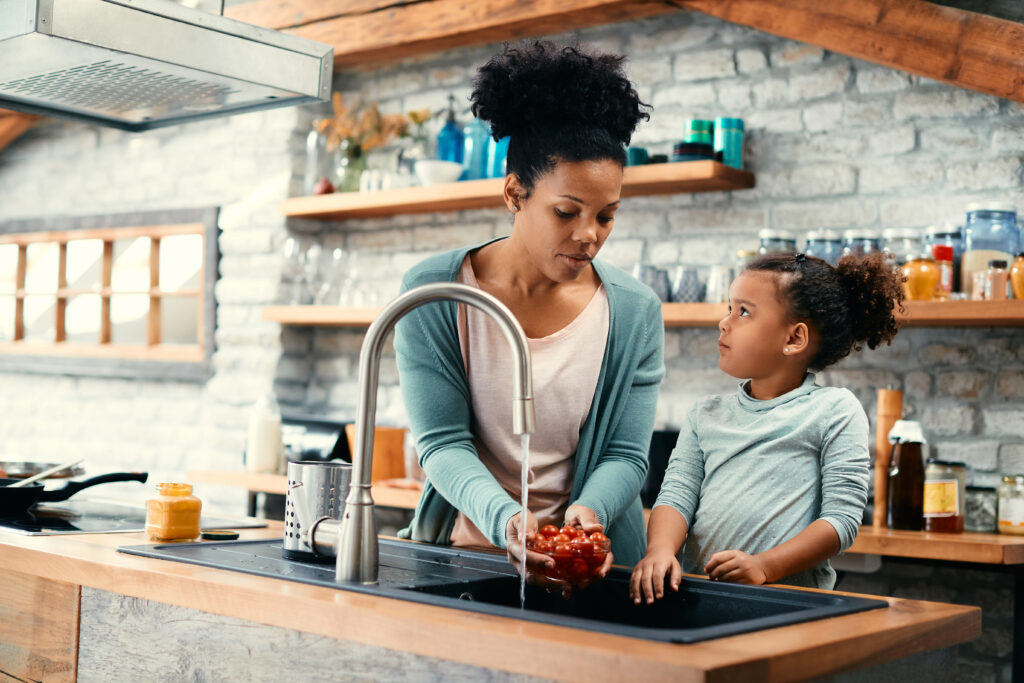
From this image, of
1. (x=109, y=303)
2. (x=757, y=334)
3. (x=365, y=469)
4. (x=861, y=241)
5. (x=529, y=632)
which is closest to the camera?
(x=529, y=632)

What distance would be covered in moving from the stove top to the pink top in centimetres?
55

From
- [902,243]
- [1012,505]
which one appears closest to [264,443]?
[902,243]

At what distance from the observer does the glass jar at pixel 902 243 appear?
10.6ft

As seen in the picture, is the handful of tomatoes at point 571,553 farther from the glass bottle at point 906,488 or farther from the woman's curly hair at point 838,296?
the glass bottle at point 906,488

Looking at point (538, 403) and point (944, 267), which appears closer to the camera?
point (538, 403)

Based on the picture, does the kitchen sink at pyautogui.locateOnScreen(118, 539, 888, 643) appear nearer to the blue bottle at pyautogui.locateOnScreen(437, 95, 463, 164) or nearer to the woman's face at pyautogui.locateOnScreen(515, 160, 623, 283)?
the woman's face at pyautogui.locateOnScreen(515, 160, 623, 283)

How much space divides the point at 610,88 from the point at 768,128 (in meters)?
2.08

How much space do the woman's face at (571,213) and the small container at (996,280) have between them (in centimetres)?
170

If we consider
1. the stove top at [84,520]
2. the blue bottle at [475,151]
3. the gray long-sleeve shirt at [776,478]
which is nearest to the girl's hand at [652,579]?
the gray long-sleeve shirt at [776,478]

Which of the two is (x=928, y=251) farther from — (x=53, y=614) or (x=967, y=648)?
(x=53, y=614)

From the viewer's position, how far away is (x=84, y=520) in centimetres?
210

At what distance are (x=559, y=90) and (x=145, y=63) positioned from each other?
0.76 metres

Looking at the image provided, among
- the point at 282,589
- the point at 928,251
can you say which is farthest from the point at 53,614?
the point at 928,251

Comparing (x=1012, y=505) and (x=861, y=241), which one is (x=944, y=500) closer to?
(x=1012, y=505)
